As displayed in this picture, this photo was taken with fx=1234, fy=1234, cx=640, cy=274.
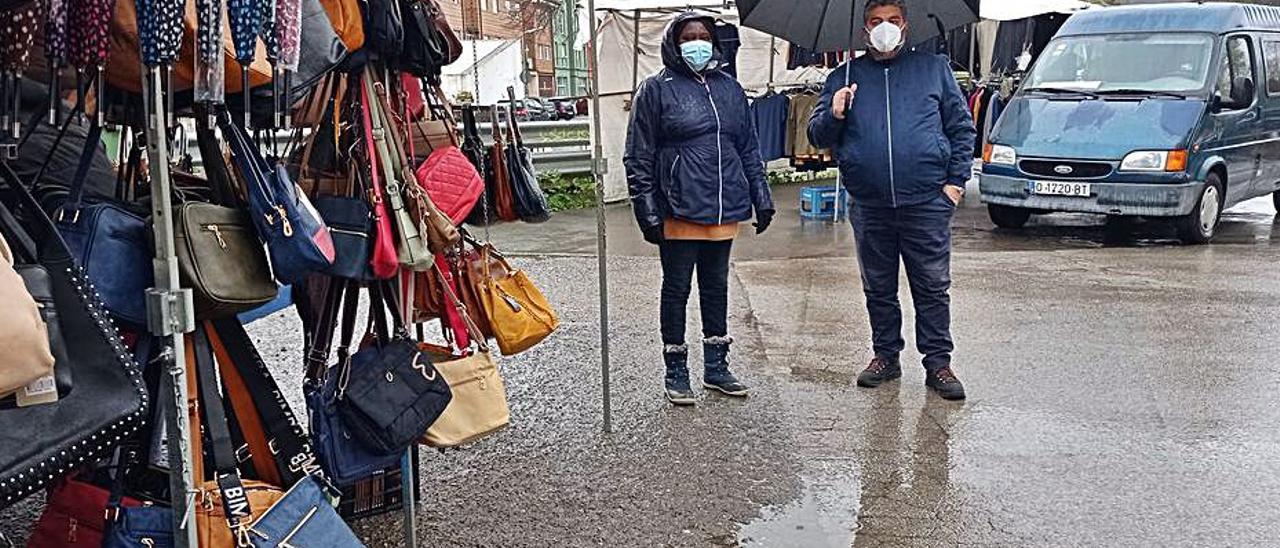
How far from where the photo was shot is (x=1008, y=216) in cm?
1244

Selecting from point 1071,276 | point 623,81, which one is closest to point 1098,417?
point 1071,276

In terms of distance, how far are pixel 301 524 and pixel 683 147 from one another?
282 centimetres

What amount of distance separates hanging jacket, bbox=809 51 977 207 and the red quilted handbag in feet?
7.92

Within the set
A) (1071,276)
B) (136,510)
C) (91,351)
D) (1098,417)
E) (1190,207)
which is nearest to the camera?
(91,351)

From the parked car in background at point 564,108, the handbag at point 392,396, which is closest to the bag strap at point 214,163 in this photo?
the handbag at point 392,396

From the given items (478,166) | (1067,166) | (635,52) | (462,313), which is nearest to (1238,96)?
(1067,166)

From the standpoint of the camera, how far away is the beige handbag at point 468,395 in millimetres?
3805

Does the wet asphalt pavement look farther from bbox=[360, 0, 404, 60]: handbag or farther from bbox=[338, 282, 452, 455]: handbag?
bbox=[360, 0, 404, 60]: handbag

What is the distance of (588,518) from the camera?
14.4 feet

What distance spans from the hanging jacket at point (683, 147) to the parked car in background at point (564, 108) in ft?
37.2

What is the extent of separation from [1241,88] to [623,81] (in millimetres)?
6112

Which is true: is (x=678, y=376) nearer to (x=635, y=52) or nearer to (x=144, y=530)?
(x=144, y=530)

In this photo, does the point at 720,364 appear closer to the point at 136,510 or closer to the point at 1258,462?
the point at 1258,462

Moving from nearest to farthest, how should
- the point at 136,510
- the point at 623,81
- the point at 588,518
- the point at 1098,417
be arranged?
Result: the point at 136,510
the point at 588,518
the point at 1098,417
the point at 623,81
